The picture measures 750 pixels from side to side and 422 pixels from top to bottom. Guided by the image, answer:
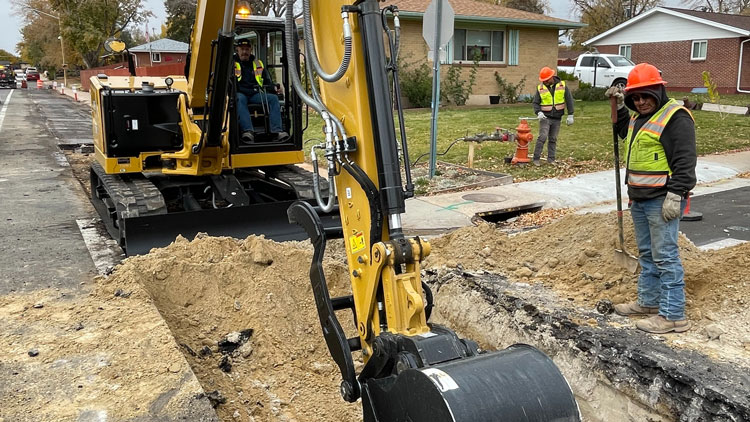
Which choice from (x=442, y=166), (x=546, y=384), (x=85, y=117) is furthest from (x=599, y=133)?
(x=85, y=117)

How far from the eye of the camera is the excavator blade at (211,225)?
7.23m

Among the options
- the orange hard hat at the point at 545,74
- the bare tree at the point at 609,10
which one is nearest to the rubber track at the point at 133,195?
the orange hard hat at the point at 545,74

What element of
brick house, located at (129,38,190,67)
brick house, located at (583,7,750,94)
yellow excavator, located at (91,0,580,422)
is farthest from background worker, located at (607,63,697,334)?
brick house, located at (129,38,190,67)

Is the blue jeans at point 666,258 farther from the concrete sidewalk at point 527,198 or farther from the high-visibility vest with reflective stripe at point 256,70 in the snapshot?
the high-visibility vest with reflective stripe at point 256,70

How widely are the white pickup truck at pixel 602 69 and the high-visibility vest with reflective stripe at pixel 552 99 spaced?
17851 millimetres

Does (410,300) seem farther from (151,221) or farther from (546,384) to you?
(151,221)

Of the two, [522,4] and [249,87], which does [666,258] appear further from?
[522,4]

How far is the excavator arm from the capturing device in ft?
8.16

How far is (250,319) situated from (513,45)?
79.5ft

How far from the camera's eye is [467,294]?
537 cm

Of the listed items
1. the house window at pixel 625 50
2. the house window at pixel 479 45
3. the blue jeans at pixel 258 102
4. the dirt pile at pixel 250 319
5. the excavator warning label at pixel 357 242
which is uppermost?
the house window at pixel 625 50

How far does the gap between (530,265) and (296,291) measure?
223 cm

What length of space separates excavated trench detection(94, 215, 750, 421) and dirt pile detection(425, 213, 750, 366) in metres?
0.01

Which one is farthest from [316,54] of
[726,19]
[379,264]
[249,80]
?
[726,19]
